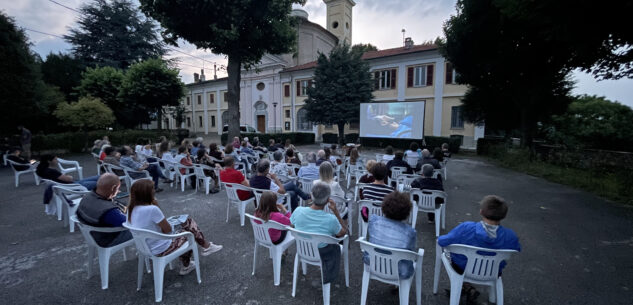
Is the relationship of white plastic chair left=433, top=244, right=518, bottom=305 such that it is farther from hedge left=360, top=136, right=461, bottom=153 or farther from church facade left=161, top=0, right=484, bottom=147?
hedge left=360, top=136, right=461, bottom=153

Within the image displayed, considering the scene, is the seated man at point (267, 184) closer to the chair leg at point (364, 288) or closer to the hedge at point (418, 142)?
the chair leg at point (364, 288)

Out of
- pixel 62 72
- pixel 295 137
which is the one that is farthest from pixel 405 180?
pixel 62 72

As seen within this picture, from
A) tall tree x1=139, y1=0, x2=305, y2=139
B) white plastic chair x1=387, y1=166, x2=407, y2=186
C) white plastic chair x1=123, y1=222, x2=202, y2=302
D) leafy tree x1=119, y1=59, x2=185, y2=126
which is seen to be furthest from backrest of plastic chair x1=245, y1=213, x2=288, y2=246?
leafy tree x1=119, y1=59, x2=185, y2=126

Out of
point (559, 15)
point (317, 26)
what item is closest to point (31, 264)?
point (559, 15)

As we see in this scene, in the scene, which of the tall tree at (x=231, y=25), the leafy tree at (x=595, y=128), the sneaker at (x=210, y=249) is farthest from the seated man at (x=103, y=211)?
the leafy tree at (x=595, y=128)

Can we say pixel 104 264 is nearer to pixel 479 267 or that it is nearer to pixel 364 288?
pixel 364 288

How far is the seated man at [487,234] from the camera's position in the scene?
2174 mm

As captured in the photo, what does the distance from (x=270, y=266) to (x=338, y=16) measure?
119 feet

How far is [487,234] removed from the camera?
2.19 meters

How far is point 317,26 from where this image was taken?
2953cm

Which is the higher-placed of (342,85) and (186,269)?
(342,85)

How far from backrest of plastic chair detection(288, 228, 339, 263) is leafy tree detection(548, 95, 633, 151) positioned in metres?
15.9

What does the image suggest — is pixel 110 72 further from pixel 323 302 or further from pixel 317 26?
pixel 323 302

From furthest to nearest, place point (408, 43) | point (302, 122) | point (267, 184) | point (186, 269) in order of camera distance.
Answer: point (302, 122)
point (408, 43)
point (267, 184)
point (186, 269)
